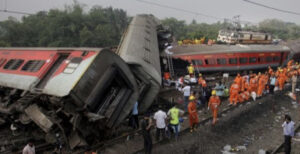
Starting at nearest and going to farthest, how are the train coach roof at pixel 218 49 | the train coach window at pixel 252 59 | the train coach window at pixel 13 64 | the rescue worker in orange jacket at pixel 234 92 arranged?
the train coach window at pixel 13 64 < the rescue worker in orange jacket at pixel 234 92 < the train coach roof at pixel 218 49 < the train coach window at pixel 252 59

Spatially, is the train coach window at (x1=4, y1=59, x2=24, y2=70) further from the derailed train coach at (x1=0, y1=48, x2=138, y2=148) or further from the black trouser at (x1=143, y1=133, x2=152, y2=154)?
the black trouser at (x1=143, y1=133, x2=152, y2=154)

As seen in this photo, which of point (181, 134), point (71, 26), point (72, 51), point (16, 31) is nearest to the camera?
point (72, 51)

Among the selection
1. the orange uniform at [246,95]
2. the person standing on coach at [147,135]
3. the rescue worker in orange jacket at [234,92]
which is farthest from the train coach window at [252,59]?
the person standing on coach at [147,135]

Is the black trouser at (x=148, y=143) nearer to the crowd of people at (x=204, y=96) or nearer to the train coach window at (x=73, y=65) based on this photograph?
the crowd of people at (x=204, y=96)

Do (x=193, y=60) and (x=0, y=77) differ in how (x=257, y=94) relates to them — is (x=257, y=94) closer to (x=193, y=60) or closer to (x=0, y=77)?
(x=193, y=60)

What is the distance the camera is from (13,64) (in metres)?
9.91

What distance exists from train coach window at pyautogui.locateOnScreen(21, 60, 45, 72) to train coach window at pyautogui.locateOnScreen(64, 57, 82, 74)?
4.71 feet

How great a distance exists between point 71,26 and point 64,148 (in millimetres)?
36439

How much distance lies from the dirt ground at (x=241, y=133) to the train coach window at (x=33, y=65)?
454 centimetres

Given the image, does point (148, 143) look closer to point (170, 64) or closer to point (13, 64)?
point (13, 64)

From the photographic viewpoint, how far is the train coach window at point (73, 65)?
293 inches

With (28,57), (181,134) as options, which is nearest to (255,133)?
(181,134)

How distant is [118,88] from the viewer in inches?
344

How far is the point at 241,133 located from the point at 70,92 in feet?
20.4
